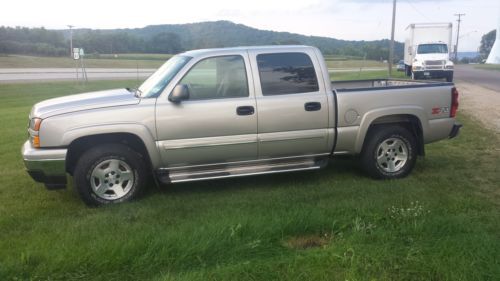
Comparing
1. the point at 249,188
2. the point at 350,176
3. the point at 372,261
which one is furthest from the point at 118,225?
the point at 350,176

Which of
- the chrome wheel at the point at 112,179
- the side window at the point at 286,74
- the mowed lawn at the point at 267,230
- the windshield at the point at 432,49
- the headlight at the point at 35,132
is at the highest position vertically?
the windshield at the point at 432,49

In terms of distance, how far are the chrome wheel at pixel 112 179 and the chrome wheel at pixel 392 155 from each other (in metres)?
3.25

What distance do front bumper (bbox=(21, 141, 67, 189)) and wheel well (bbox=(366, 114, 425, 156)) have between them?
12.5 feet

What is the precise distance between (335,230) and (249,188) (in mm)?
1856

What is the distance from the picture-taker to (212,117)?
A: 5.49 metres

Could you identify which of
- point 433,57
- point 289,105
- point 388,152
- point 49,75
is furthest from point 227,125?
point 49,75

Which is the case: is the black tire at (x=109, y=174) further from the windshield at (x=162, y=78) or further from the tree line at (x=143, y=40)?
the tree line at (x=143, y=40)

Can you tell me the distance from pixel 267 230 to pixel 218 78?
222 centimetres

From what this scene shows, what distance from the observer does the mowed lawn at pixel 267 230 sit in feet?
11.9

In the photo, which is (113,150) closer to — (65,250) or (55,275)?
(65,250)

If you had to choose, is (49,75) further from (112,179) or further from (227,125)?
(227,125)

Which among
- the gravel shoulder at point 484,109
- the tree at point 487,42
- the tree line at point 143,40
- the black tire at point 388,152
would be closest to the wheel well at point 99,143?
the black tire at point 388,152

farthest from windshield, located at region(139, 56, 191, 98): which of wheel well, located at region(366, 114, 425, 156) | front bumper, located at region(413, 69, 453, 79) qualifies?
front bumper, located at region(413, 69, 453, 79)

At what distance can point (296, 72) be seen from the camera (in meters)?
5.97
